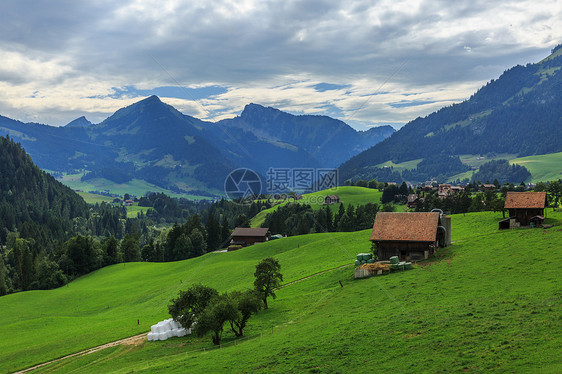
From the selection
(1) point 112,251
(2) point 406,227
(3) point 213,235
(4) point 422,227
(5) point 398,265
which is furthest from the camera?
(3) point 213,235

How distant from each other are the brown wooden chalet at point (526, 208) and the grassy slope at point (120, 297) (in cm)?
2497

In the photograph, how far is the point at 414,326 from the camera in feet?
102

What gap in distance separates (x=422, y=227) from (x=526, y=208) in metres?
20.5

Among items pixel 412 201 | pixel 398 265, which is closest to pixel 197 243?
pixel 412 201

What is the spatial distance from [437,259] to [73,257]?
102443mm

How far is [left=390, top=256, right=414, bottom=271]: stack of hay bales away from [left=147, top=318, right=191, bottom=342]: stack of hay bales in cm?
2682

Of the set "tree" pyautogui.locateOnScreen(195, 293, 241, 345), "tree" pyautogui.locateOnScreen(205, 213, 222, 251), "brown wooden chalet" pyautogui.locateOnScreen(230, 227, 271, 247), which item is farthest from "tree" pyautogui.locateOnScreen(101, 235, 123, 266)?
"tree" pyautogui.locateOnScreen(195, 293, 241, 345)

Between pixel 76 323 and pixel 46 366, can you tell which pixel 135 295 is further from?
pixel 46 366

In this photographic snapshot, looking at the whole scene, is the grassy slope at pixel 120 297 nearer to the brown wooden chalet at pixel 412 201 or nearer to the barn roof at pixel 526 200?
the barn roof at pixel 526 200

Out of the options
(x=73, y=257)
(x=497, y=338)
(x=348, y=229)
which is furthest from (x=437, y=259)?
(x=73, y=257)

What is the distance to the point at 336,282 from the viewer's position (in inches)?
2105

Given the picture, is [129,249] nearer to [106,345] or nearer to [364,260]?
[106,345]

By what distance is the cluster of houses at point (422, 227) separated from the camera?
56.1m

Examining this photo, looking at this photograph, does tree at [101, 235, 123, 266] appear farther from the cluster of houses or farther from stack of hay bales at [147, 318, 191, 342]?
the cluster of houses
